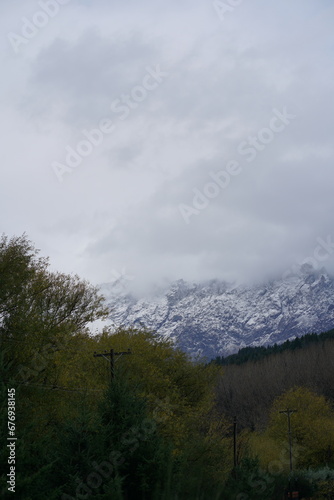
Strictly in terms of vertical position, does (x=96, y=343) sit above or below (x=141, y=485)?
above

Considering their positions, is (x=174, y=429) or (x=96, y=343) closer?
(x=174, y=429)

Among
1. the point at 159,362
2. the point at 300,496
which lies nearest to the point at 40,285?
the point at 159,362

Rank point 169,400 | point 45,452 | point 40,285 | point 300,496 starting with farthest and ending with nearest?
point 300,496 → point 169,400 → point 40,285 → point 45,452

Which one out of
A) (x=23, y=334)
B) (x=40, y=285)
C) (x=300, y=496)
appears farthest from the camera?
(x=300, y=496)

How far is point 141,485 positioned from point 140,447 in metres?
1.04

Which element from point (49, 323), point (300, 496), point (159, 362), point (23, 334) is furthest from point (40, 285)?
point (300, 496)

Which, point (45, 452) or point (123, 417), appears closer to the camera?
point (45, 452)

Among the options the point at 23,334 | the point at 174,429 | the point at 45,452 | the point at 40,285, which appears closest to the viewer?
the point at 45,452

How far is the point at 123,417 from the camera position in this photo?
1463cm

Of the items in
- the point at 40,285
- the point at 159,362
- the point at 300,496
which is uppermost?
the point at 40,285

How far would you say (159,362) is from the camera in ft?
139

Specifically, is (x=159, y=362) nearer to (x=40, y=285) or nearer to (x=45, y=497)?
(x=40, y=285)

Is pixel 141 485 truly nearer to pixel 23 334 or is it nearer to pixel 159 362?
pixel 23 334

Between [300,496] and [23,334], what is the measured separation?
27368 millimetres
